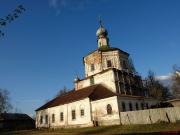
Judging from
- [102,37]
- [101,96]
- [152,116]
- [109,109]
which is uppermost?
[102,37]

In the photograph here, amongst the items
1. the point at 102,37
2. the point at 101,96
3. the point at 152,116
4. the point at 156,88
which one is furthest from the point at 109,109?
the point at 156,88

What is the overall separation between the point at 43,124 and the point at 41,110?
9.33ft

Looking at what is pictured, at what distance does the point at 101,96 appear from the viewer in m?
31.5

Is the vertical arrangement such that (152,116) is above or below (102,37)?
below

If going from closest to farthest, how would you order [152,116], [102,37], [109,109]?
[152,116], [109,109], [102,37]

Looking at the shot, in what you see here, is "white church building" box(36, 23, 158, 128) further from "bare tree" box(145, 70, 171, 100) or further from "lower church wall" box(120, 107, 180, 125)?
"bare tree" box(145, 70, 171, 100)

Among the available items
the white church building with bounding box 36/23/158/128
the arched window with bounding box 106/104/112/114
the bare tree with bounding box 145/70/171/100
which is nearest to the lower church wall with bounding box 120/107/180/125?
the white church building with bounding box 36/23/158/128

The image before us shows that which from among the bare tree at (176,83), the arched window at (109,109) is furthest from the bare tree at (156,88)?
the arched window at (109,109)

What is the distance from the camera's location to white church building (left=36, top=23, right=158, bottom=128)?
2908 centimetres

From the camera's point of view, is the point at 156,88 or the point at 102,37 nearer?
the point at 102,37

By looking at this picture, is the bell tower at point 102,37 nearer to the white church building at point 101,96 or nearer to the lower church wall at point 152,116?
the white church building at point 101,96

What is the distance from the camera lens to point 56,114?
120ft

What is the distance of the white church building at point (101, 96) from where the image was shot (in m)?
29.1

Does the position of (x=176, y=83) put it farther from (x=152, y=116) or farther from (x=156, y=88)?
(x=152, y=116)
